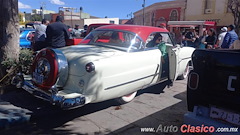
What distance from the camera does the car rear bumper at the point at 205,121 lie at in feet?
8.09

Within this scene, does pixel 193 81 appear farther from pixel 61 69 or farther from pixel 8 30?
pixel 8 30

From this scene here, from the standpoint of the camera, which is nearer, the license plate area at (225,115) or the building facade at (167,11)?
the license plate area at (225,115)

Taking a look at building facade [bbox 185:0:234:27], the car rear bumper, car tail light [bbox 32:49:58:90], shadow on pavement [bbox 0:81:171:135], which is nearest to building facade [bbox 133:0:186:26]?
building facade [bbox 185:0:234:27]

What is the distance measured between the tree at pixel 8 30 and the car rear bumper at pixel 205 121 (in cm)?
401

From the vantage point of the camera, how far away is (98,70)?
3.32 metres

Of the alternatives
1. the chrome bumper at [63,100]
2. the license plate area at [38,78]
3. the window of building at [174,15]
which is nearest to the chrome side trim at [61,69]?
the chrome bumper at [63,100]

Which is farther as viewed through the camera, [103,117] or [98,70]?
[103,117]

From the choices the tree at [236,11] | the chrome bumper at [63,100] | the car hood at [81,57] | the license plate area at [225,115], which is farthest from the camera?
the tree at [236,11]

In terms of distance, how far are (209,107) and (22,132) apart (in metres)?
2.79

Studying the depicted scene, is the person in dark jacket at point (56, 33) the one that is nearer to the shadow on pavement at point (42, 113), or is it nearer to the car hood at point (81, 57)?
the shadow on pavement at point (42, 113)

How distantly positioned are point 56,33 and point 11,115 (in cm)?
261

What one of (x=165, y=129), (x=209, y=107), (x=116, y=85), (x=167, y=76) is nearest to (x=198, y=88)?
(x=209, y=107)

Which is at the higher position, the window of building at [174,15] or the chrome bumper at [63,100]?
the window of building at [174,15]

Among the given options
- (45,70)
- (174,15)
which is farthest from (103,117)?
(174,15)
